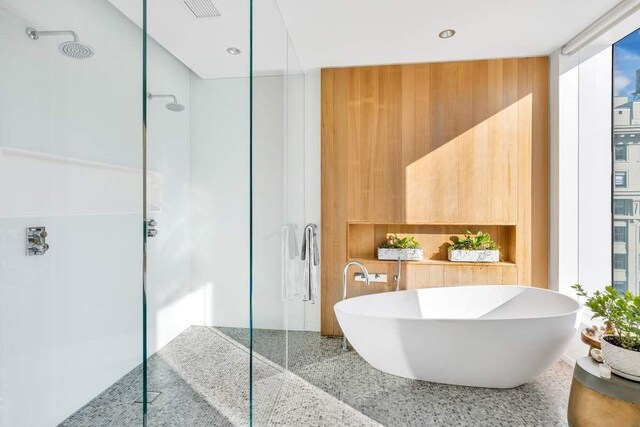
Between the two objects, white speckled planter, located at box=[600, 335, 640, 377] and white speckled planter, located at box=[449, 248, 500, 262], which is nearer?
white speckled planter, located at box=[600, 335, 640, 377]

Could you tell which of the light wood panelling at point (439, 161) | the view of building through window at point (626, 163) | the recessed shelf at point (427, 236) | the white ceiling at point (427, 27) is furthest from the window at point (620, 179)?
the white ceiling at point (427, 27)

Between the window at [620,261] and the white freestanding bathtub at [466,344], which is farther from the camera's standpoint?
the window at [620,261]

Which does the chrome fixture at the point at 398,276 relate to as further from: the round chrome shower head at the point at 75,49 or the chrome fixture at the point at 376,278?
the round chrome shower head at the point at 75,49

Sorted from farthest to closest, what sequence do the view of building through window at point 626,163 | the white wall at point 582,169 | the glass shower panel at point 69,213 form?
the white wall at point 582,169
the view of building through window at point 626,163
the glass shower panel at point 69,213

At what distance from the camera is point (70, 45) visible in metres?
1.51

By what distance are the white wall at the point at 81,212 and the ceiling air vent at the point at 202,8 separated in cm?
39

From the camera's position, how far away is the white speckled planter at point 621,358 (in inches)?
63.8

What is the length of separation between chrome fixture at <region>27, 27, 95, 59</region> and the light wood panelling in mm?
1956

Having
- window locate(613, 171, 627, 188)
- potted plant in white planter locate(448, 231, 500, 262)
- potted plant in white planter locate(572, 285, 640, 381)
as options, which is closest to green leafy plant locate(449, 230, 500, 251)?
potted plant in white planter locate(448, 231, 500, 262)

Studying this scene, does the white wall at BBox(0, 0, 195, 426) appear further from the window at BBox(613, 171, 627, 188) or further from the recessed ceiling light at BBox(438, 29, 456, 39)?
the window at BBox(613, 171, 627, 188)

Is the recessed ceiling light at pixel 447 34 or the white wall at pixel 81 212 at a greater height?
the recessed ceiling light at pixel 447 34

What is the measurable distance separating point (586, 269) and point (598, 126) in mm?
1174

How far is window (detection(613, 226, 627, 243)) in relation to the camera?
2584 millimetres

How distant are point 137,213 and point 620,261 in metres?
3.52
